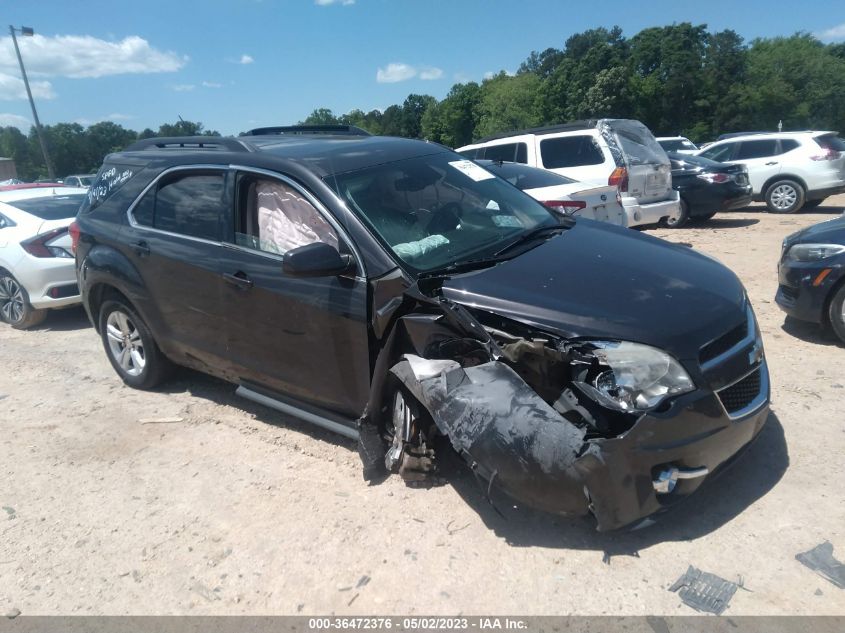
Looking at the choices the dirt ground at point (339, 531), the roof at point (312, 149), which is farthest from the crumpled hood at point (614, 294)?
the roof at point (312, 149)

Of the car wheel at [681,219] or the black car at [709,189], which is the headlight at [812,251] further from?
the car wheel at [681,219]

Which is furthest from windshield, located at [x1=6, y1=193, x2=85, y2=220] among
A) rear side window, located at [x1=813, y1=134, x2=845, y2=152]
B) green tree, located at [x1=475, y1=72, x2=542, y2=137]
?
green tree, located at [x1=475, y1=72, x2=542, y2=137]

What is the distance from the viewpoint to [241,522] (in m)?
3.43

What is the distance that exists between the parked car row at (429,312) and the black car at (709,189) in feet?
24.0

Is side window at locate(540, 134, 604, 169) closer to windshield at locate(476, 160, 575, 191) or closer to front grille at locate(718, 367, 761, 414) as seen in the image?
windshield at locate(476, 160, 575, 191)

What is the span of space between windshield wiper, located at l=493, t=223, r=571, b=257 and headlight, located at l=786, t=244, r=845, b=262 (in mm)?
2374

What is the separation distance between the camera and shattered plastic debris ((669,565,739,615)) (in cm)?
256

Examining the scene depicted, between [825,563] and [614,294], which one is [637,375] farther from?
[825,563]

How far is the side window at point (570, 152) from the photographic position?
33.4 feet

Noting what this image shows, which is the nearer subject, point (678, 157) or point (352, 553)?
point (352, 553)

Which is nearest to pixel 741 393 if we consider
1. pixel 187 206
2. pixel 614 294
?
pixel 614 294

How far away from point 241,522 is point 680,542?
7.31 feet
